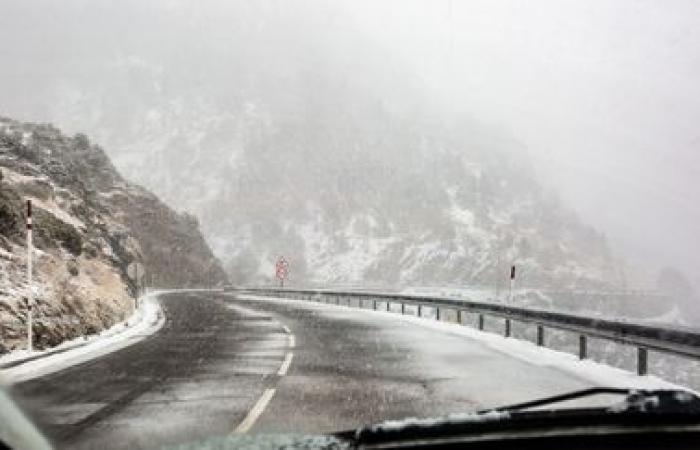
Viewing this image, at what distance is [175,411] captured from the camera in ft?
27.9

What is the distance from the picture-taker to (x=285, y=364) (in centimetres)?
1317

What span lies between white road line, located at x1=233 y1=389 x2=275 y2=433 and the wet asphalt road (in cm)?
3

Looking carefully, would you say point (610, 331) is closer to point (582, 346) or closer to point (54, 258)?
point (582, 346)

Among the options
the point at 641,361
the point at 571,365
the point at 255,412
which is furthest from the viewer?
the point at 571,365

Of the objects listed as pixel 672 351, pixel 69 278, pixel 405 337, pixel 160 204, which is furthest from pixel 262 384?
pixel 160 204

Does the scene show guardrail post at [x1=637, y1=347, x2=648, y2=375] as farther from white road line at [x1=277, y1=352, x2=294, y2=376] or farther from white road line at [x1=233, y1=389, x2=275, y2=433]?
white road line at [x1=233, y1=389, x2=275, y2=433]

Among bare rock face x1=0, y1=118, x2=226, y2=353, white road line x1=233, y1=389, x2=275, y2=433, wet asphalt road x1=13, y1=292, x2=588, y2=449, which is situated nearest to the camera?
white road line x1=233, y1=389, x2=275, y2=433

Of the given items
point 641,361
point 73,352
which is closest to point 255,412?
point 641,361

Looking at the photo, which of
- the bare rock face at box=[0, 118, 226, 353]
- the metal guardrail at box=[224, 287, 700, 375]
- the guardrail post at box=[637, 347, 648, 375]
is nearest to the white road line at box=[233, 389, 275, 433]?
the metal guardrail at box=[224, 287, 700, 375]

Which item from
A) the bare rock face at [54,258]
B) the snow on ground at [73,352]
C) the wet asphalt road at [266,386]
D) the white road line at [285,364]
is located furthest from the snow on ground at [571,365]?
→ the bare rock face at [54,258]

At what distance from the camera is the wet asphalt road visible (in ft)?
25.3

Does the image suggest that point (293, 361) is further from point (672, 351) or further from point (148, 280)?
point (148, 280)

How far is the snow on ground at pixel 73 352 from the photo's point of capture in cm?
1224

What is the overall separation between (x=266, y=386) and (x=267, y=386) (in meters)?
0.01
